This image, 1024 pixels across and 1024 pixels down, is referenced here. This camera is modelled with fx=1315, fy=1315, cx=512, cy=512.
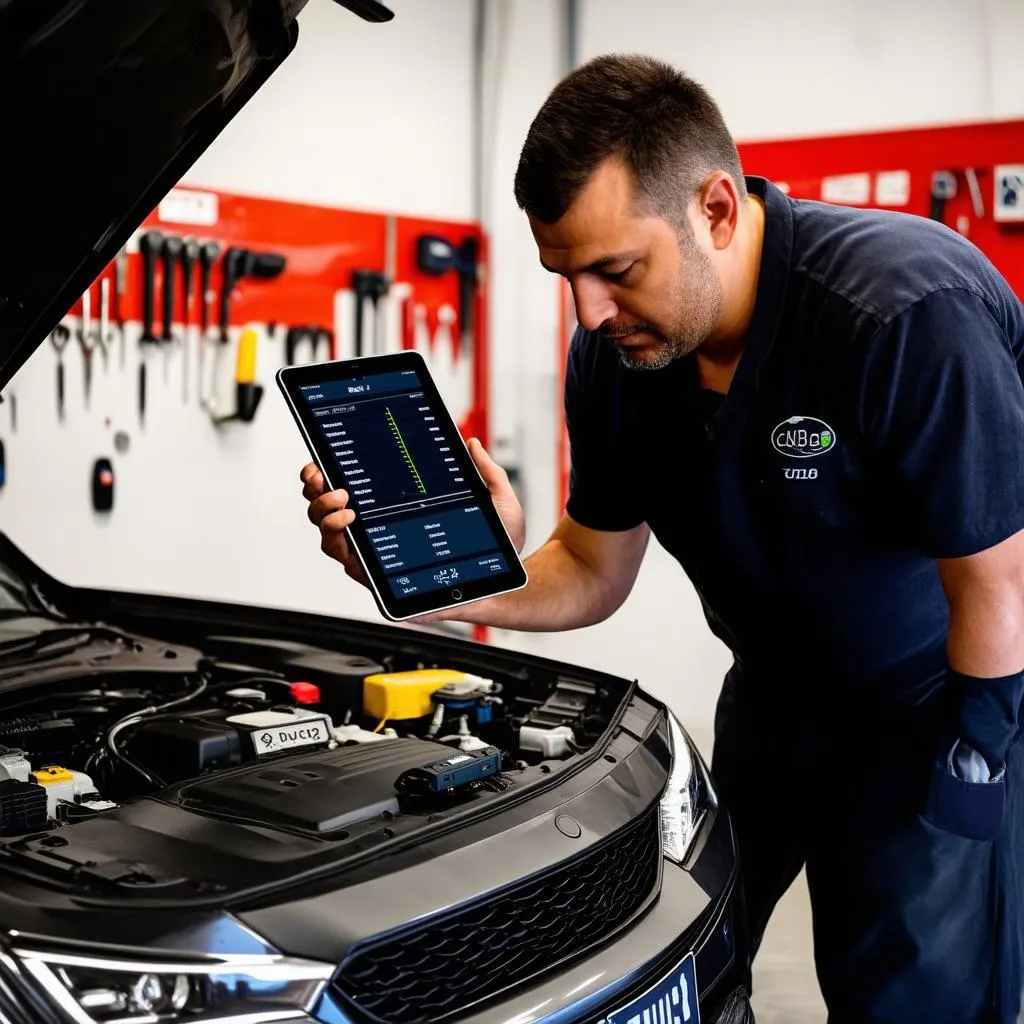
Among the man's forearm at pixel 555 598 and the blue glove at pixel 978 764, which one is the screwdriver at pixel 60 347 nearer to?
the man's forearm at pixel 555 598

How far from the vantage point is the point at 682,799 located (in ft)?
5.51

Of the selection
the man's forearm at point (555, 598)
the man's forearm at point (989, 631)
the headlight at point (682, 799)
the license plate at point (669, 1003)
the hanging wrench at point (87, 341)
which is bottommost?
the license plate at point (669, 1003)

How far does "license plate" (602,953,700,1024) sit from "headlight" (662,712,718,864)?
167 mm

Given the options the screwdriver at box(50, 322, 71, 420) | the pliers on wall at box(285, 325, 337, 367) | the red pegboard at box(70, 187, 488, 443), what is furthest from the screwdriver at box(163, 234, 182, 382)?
the pliers on wall at box(285, 325, 337, 367)

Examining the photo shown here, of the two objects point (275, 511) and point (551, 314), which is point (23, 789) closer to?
point (275, 511)

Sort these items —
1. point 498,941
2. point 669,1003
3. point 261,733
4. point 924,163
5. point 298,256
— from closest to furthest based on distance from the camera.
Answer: point 498,941 < point 669,1003 < point 261,733 < point 924,163 < point 298,256

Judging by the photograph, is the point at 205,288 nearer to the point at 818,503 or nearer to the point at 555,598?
the point at 555,598

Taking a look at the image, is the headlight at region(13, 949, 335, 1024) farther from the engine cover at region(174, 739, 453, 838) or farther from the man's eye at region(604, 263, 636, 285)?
the man's eye at region(604, 263, 636, 285)

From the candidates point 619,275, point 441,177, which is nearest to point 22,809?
point 619,275

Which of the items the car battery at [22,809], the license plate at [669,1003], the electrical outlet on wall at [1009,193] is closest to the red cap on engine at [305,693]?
the car battery at [22,809]

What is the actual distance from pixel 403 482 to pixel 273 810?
1.41 ft

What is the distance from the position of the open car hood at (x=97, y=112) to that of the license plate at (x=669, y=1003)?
103 centimetres

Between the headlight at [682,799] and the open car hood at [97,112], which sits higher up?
the open car hood at [97,112]

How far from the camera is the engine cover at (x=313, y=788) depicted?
136cm
